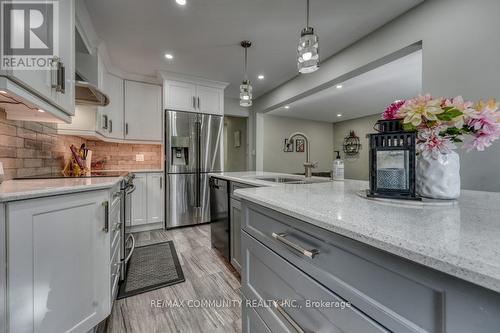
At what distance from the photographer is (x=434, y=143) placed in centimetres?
81

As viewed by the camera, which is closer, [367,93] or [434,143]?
[434,143]

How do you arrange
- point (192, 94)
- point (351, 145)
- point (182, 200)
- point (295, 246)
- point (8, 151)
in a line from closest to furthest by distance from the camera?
point (295, 246) < point (8, 151) < point (182, 200) < point (192, 94) < point (351, 145)

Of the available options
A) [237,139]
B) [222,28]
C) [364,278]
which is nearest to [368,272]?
[364,278]

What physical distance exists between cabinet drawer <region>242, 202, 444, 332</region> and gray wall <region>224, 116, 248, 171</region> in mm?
4883

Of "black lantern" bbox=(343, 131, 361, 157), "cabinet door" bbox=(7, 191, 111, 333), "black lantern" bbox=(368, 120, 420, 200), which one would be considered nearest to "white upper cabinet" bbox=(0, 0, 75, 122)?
"cabinet door" bbox=(7, 191, 111, 333)

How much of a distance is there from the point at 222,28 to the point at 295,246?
250 centimetres

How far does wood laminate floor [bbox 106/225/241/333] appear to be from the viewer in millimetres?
1438

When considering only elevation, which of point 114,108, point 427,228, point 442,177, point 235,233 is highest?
point 114,108

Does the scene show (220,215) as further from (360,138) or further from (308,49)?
(360,138)

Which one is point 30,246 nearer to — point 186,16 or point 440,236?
point 440,236

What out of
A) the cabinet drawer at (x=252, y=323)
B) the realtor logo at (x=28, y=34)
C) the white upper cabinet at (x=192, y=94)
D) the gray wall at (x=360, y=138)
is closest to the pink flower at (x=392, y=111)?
the cabinet drawer at (x=252, y=323)

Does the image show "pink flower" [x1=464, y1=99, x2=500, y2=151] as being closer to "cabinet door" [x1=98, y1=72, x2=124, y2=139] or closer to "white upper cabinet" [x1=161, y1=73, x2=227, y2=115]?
"white upper cabinet" [x1=161, y1=73, x2=227, y2=115]

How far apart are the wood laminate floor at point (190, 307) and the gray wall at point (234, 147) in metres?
3.63

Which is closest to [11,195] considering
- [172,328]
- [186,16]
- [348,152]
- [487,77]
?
[172,328]
